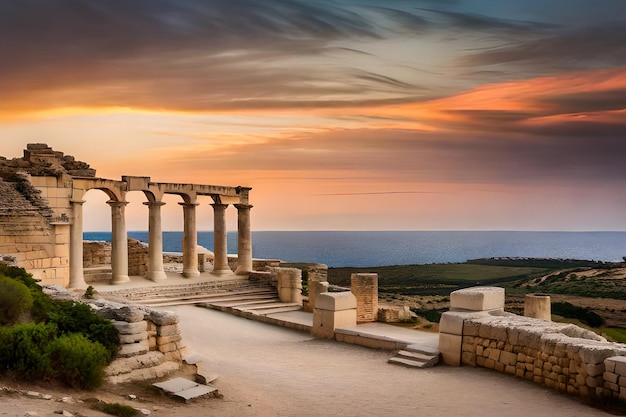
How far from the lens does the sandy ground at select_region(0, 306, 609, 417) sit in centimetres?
1036

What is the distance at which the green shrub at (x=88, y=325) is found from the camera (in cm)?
1127

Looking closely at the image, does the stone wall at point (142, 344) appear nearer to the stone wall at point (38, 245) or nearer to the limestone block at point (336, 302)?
the limestone block at point (336, 302)

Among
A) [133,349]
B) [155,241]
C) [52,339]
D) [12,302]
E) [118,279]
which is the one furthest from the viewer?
[155,241]

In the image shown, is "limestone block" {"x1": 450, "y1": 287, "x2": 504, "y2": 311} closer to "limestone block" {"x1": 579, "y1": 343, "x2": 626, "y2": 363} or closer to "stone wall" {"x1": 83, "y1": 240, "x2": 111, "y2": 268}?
"limestone block" {"x1": 579, "y1": 343, "x2": 626, "y2": 363}

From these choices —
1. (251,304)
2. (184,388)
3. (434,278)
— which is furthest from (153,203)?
(434,278)

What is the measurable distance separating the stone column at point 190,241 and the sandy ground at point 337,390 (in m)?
Answer: 11.8

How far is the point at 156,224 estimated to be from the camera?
27953 millimetres

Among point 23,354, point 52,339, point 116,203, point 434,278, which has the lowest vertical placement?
point 434,278

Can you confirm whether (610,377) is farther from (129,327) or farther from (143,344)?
(129,327)

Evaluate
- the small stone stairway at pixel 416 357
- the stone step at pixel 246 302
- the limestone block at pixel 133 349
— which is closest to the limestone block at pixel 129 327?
the limestone block at pixel 133 349

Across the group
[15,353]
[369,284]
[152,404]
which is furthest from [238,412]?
[369,284]

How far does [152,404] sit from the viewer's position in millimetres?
9992

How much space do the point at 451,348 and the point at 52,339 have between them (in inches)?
347

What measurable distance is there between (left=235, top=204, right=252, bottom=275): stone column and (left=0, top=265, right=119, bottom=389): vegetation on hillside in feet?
57.3
